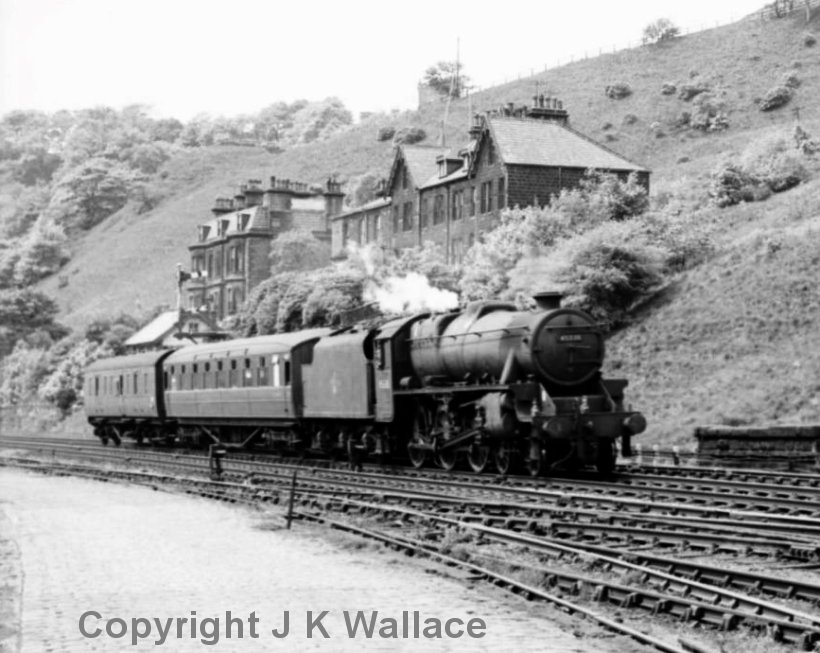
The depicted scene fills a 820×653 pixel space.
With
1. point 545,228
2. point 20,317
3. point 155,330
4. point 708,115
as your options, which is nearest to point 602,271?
point 545,228

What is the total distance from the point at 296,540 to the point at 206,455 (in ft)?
60.1

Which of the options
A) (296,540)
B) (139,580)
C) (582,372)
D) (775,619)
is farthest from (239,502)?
(775,619)

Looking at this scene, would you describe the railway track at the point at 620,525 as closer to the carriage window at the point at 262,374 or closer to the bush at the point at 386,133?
the carriage window at the point at 262,374

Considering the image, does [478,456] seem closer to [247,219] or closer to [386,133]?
[247,219]

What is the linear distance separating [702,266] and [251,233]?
4156 cm

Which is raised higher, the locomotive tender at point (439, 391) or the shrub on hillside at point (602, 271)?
the shrub on hillside at point (602, 271)

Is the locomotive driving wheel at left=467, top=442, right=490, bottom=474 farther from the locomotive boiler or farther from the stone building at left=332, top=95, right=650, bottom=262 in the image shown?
the stone building at left=332, top=95, right=650, bottom=262

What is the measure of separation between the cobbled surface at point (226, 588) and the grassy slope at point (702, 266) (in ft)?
56.6

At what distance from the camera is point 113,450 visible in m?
38.5

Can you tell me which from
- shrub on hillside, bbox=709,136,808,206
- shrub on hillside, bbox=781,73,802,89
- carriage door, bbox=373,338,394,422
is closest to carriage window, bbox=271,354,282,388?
carriage door, bbox=373,338,394,422

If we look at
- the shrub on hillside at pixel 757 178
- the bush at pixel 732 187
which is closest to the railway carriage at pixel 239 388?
the bush at pixel 732 187

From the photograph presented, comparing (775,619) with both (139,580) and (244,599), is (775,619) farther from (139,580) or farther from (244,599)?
(139,580)

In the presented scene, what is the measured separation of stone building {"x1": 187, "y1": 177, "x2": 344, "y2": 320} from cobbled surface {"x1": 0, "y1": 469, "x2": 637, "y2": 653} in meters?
59.5

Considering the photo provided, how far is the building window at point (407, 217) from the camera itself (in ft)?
198
